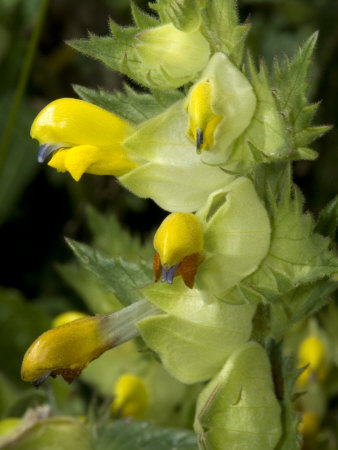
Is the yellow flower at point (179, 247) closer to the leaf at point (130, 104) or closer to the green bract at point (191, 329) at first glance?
the green bract at point (191, 329)

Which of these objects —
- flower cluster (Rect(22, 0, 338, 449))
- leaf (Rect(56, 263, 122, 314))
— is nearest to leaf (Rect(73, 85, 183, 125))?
flower cluster (Rect(22, 0, 338, 449))

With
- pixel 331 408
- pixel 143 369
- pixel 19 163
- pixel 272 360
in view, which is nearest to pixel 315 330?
pixel 331 408

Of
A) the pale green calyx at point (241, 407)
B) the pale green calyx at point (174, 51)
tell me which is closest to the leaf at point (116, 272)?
the pale green calyx at point (241, 407)

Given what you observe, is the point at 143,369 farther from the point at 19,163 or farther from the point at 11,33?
the point at 11,33

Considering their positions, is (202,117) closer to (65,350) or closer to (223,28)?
(223,28)

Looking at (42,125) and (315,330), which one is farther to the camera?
(315,330)

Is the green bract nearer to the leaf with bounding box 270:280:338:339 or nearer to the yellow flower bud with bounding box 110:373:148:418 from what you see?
the leaf with bounding box 270:280:338:339

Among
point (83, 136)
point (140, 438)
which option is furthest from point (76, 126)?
point (140, 438)

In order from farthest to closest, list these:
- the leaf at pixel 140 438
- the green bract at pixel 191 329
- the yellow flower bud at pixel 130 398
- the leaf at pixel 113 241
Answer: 1. the leaf at pixel 113 241
2. the yellow flower bud at pixel 130 398
3. the leaf at pixel 140 438
4. the green bract at pixel 191 329
